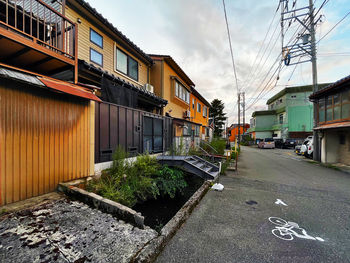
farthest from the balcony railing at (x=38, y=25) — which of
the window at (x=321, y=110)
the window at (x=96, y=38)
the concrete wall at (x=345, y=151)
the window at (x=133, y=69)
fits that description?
the concrete wall at (x=345, y=151)

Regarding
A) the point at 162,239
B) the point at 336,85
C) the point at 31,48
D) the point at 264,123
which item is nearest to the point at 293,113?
the point at 264,123

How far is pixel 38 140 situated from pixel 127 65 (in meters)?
6.44

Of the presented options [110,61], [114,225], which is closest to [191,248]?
[114,225]

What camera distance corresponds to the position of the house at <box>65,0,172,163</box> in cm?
499

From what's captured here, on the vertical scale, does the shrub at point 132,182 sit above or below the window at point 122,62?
below

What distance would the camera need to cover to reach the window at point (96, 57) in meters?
6.49

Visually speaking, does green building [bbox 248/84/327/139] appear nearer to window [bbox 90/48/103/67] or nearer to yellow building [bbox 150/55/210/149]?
yellow building [bbox 150/55/210/149]

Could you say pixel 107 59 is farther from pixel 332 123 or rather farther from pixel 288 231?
pixel 332 123

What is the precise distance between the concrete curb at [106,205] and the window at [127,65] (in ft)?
20.9

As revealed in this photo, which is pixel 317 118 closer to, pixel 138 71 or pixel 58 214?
pixel 138 71

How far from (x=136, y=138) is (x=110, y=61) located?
4.24 m

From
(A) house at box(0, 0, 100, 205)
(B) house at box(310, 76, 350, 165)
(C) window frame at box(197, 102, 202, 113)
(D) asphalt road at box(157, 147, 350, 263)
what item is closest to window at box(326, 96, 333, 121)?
(B) house at box(310, 76, 350, 165)

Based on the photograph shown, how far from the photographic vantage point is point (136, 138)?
6258 mm

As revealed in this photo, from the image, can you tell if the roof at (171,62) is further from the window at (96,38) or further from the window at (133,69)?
the window at (96,38)
